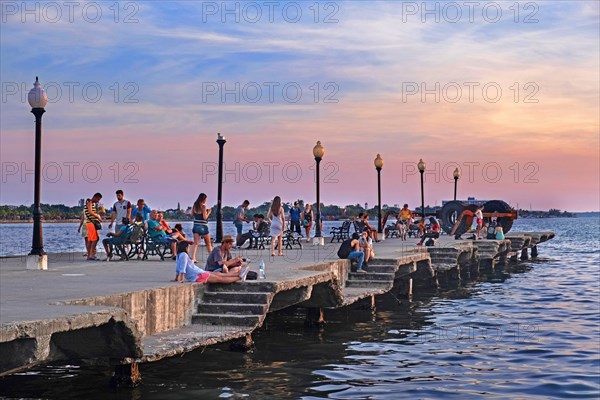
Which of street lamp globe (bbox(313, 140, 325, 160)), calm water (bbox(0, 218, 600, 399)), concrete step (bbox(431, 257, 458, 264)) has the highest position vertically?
street lamp globe (bbox(313, 140, 325, 160))

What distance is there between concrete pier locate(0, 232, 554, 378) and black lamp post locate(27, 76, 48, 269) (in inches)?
17.1

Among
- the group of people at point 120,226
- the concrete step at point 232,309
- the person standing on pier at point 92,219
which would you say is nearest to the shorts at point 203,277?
the concrete step at point 232,309

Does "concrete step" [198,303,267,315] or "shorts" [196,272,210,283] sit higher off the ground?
"shorts" [196,272,210,283]

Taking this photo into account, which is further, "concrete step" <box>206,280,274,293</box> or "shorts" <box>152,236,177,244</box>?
"shorts" <box>152,236,177,244</box>

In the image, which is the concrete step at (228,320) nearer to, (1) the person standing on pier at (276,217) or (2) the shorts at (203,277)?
(2) the shorts at (203,277)

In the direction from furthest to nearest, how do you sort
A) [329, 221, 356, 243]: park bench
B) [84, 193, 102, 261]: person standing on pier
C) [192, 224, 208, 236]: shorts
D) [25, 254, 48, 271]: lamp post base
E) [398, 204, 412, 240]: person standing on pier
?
[398, 204, 412, 240]: person standing on pier < [329, 221, 356, 243]: park bench < [84, 193, 102, 261]: person standing on pier < [192, 224, 208, 236]: shorts < [25, 254, 48, 271]: lamp post base

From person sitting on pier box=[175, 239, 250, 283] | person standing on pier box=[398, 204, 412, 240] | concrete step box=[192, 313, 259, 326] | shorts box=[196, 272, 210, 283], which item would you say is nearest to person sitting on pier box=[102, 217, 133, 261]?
person sitting on pier box=[175, 239, 250, 283]

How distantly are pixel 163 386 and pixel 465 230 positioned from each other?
118ft

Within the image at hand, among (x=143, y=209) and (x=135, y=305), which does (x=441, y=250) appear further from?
(x=135, y=305)

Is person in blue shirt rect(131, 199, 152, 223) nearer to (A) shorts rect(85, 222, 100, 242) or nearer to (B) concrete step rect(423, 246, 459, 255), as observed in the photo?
(A) shorts rect(85, 222, 100, 242)

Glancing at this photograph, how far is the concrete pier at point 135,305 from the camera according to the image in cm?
963

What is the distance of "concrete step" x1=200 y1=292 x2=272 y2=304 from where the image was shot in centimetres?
1380

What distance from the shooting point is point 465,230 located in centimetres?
4644

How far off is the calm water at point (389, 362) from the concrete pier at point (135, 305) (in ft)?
2.37
